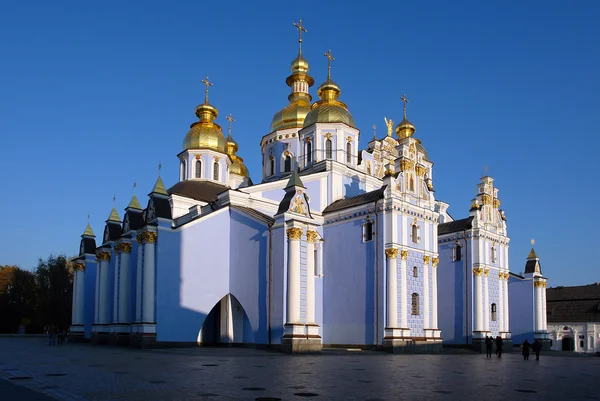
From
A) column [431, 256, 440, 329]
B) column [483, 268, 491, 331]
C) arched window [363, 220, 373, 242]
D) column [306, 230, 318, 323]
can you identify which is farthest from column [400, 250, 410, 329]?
column [483, 268, 491, 331]

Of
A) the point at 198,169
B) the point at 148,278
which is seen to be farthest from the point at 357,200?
the point at 198,169

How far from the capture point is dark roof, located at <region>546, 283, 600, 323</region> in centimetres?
5400

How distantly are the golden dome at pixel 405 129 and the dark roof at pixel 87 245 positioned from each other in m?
23.9

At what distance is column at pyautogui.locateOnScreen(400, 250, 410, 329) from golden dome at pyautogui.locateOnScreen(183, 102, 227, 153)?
16.2 m

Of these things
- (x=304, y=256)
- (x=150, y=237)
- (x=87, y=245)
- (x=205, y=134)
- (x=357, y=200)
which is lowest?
(x=304, y=256)

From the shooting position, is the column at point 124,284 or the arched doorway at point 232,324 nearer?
the arched doorway at point 232,324

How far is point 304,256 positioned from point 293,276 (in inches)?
43.9

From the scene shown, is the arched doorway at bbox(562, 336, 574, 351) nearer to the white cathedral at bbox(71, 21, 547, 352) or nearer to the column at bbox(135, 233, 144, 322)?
the white cathedral at bbox(71, 21, 547, 352)

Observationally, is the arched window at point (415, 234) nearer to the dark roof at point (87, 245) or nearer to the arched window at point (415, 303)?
the arched window at point (415, 303)

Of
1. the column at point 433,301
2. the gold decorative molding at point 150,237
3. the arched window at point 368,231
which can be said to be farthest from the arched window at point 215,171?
the column at point 433,301

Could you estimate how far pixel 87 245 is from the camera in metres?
43.2

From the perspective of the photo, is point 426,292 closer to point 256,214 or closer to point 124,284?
point 256,214

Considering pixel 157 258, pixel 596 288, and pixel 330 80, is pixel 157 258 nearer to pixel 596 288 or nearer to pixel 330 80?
pixel 330 80

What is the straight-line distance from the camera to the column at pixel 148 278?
2745 centimetres
